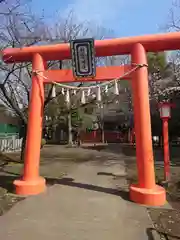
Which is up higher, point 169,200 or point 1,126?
point 1,126

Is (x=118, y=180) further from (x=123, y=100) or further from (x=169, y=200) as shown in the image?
(x=123, y=100)

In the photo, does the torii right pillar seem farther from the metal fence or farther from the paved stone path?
the metal fence

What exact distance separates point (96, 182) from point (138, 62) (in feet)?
14.6

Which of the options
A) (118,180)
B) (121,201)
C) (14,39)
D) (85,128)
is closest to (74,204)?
(121,201)

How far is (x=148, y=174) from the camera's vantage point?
769cm

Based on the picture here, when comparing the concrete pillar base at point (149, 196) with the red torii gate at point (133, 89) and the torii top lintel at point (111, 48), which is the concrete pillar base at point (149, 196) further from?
the torii top lintel at point (111, 48)

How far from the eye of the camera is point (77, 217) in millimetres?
6105

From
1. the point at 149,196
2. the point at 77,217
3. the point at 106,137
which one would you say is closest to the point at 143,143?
the point at 149,196

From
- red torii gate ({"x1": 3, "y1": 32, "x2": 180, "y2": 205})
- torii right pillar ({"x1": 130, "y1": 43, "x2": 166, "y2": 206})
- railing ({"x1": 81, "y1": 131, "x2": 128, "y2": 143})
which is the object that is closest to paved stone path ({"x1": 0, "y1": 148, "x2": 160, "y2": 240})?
torii right pillar ({"x1": 130, "y1": 43, "x2": 166, "y2": 206})

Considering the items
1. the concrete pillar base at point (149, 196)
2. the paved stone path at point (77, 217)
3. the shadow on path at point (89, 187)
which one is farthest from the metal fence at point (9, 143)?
the concrete pillar base at point (149, 196)

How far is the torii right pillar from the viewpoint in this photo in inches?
290

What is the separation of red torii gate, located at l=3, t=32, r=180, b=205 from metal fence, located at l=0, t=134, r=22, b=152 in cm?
1454

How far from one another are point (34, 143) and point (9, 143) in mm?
16281

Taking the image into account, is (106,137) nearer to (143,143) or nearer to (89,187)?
(89,187)
